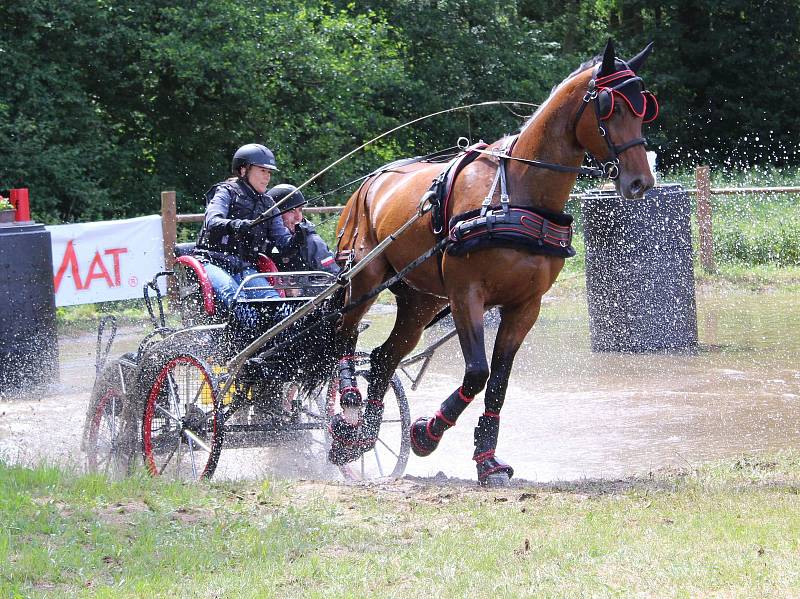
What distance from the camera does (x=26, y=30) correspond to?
18.0 m

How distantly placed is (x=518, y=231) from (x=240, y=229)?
1.94 m

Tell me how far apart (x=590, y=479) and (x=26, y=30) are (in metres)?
14.5

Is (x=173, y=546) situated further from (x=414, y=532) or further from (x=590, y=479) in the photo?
(x=590, y=479)

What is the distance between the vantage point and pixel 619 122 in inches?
219

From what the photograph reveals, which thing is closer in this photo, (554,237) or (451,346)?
(554,237)

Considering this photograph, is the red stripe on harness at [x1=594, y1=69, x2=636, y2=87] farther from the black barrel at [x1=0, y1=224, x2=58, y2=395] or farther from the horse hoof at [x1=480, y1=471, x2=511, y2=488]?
the black barrel at [x1=0, y1=224, x2=58, y2=395]

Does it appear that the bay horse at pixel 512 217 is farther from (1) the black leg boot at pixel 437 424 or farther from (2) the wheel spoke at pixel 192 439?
(2) the wheel spoke at pixel 192 439

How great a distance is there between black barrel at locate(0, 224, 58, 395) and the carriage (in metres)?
3.06

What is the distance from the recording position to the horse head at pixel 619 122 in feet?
18.2

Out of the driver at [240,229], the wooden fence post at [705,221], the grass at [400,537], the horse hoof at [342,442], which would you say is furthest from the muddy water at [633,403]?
the wooden fence post at [705,221]

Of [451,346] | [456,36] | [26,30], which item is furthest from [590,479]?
[456,36]

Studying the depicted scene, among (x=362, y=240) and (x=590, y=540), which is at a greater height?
(x=362, y=240)

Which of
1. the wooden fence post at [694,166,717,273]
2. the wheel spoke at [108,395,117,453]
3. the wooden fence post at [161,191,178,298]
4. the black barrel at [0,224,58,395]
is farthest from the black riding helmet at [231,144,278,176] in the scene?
the wooden fence post at [694,166,717,273]

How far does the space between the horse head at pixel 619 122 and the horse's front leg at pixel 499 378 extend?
33.0 inches
